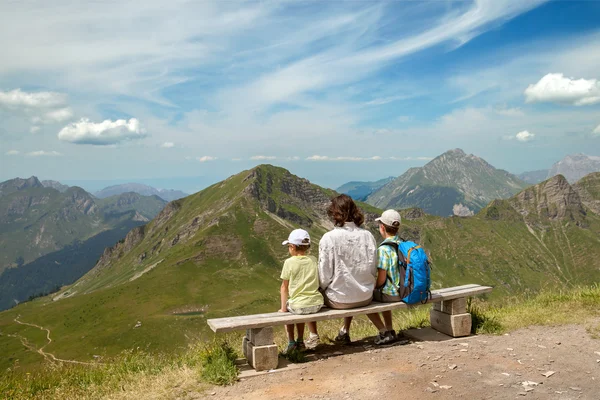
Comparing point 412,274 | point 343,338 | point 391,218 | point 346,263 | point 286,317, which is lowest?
point 343,338

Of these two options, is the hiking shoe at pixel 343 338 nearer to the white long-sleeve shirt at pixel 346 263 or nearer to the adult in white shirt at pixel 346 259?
the adult in white shirt at pixel 346 259

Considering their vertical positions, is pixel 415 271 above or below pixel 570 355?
above

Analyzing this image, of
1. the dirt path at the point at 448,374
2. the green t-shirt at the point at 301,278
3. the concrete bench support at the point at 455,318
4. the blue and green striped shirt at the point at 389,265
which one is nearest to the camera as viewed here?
the dirt path at the point at 448,374

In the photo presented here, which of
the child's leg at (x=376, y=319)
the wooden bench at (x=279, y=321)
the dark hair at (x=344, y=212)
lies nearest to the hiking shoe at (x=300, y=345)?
the wooden bench at (x=279, y=321)

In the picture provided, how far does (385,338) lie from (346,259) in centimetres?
243

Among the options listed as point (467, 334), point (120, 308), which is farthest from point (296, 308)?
point (120, 308)

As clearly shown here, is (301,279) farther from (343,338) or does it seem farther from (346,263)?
(343,338)

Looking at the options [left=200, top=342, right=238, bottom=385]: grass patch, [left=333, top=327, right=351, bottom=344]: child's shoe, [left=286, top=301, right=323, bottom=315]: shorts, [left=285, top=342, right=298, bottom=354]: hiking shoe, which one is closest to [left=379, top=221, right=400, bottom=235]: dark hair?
[left=286, top=301, right=323, bottom=315]: shorts

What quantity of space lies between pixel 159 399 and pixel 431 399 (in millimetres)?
4757

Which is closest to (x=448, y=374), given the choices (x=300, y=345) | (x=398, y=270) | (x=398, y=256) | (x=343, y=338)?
(x=398, y=270)

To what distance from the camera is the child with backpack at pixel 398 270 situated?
9969 mm

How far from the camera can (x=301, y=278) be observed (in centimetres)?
952

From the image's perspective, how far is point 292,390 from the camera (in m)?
7.68

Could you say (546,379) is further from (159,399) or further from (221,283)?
(221,283)
